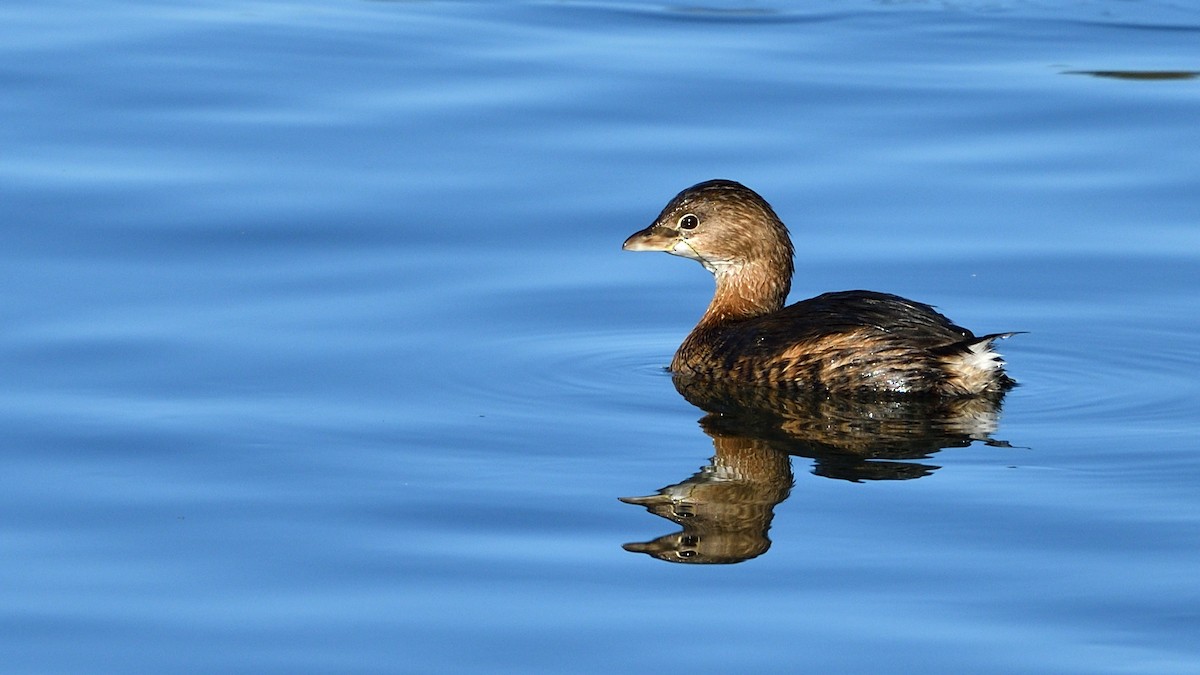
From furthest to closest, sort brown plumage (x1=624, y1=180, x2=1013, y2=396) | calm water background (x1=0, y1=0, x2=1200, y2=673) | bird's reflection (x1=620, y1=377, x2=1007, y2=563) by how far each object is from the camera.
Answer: brown plumage (x1=624, y1=180, x2=1013, y2=396) → bird's reflection (x1=620, y1=377, x2=1007, y2=563) → calm water background (x1=0, y1=0, x2=1200, y2=673)

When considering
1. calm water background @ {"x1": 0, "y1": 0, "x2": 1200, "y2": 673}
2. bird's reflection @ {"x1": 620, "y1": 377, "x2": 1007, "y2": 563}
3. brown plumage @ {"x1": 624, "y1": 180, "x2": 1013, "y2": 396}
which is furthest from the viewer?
brown plumage @ {"x1": 624, "y1": 180, "x2": 1013, "y2": 396}

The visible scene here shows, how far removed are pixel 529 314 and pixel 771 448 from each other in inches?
83.6

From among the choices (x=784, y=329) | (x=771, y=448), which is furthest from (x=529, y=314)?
(x=771, y=448)

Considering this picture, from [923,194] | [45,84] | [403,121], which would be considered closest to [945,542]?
[923,194]

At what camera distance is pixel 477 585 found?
6789mm

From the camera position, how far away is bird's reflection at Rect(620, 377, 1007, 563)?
746 centimetres

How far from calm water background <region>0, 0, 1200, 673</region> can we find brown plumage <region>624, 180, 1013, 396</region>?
0.98 ft

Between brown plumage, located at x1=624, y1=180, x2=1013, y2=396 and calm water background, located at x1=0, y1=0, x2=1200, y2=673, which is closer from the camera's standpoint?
calm water background, located at x1=0, y1=0, x2=1200, y2=673

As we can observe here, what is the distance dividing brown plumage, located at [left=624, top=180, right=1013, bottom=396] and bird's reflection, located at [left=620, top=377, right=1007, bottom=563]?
9 cm

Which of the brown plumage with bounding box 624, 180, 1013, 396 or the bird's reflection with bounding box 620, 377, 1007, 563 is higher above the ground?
the brown plumage with bounding box 624, 180, 1013, 396

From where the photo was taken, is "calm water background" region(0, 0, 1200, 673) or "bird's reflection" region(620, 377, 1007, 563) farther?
"bird's reflection" region(620, 377, 1007, 563)

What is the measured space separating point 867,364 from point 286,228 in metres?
3.63

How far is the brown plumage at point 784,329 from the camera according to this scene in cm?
930

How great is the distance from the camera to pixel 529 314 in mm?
10398
